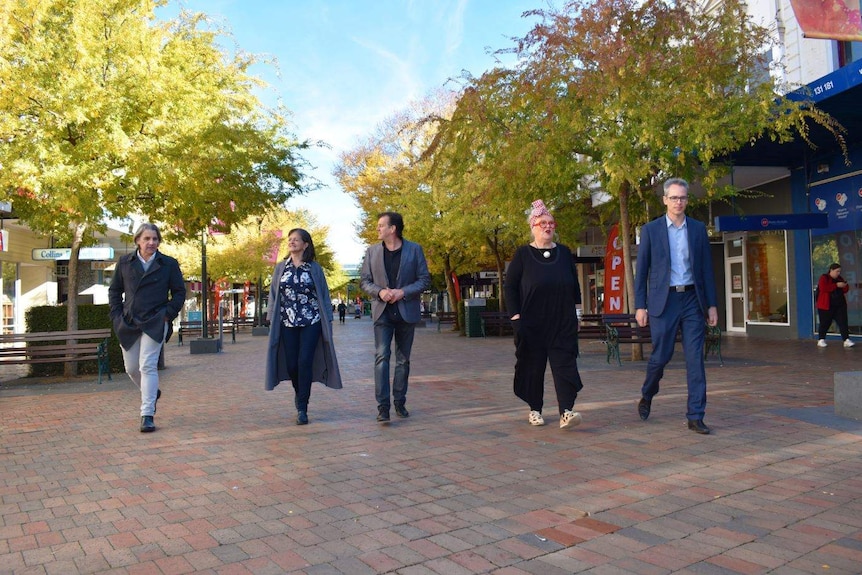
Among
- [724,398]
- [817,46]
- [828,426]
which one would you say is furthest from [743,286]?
[828,426]

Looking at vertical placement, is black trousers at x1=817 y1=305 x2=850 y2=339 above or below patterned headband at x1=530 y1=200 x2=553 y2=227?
below

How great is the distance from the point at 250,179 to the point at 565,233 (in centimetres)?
806

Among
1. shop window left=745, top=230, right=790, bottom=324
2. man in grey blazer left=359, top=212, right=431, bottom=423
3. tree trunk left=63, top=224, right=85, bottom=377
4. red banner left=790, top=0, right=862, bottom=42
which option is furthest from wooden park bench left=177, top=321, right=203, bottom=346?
red banner left=790, top=0, right=862, bottom=42

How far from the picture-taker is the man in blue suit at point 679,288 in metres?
5.49

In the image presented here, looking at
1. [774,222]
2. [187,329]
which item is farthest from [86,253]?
[774,222]

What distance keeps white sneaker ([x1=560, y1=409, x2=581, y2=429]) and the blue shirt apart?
130 centimetres

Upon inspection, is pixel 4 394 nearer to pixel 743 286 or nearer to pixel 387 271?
pixel 387 271

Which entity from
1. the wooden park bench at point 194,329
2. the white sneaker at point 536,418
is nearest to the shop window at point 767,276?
the white sneaker at point 536,418

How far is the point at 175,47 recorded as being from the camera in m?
12.2

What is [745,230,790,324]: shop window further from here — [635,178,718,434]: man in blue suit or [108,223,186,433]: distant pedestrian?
[108,223,186,433]: distant pedestrian

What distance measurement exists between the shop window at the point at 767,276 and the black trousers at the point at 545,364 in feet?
45.2

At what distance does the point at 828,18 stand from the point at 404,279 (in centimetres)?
447

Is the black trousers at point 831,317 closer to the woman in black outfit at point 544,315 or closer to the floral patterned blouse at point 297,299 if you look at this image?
the woman in black outfit at point 544,315

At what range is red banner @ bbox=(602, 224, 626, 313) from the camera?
46.2ft
